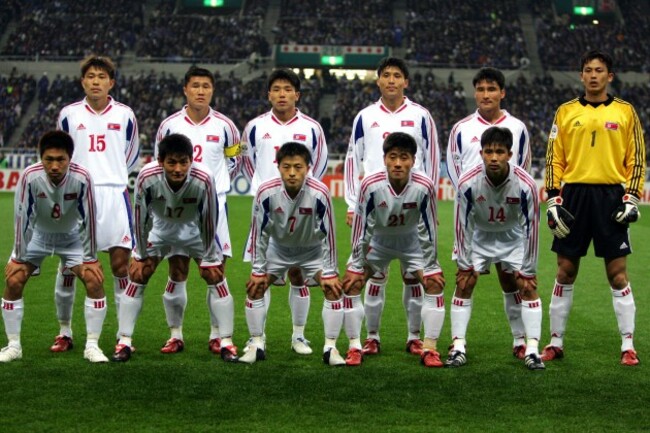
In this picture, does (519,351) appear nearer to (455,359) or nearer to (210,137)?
(455,359)

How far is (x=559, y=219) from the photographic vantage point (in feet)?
25.6

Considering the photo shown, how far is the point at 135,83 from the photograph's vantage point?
40875 millimetres

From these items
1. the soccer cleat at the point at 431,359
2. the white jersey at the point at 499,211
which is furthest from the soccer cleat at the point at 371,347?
the white jersey at the point at 499,211

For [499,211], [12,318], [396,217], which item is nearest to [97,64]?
[12,318]

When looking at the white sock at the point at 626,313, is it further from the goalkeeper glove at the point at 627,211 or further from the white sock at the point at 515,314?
the white sock at the point at 515,314

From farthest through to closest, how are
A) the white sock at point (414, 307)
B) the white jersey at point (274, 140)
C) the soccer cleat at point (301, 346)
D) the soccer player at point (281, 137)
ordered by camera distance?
the white jersey at point (274, 140) < the soccer player at point (281, 137) < the white sock at point (414, 307) < the soccer cleat at point (301, 346)

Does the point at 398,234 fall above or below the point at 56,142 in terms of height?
below

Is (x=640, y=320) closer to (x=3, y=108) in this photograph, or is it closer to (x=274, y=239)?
(x=274, y=239)

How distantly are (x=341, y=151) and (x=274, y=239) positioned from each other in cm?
2793

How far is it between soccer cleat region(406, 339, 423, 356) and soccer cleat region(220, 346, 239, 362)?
59.8 inches

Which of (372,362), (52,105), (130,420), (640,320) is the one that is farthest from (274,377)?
(52,105)

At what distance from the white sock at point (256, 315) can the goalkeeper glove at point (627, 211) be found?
2.92m

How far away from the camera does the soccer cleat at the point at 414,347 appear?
822 centimetres

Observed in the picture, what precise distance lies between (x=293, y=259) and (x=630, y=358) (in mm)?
2826
